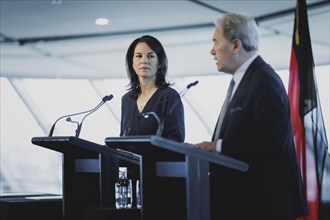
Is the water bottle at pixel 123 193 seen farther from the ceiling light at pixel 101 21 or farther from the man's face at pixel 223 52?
the ceiling light at pixel 101 21

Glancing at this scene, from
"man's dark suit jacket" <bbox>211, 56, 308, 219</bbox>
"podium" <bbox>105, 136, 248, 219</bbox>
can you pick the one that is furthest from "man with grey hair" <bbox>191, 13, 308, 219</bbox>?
"podium" <bbox>105, 136, 248, 219</bbox>

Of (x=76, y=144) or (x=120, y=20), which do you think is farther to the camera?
(x=120, y=20)

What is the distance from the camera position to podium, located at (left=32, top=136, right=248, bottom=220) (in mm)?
2799

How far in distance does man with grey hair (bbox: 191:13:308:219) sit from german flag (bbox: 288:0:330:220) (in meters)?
0.60

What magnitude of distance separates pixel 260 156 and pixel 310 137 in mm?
935

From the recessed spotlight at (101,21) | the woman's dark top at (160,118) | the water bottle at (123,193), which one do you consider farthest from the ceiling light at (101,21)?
the water bottle at (123,193)

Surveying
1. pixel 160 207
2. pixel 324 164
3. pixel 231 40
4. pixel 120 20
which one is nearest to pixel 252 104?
pixel 231 40

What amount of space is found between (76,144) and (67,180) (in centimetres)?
48

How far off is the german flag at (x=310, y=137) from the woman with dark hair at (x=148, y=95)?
2.35 feet

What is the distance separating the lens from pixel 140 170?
3164 mm

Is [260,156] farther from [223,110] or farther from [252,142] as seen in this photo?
[223,110]

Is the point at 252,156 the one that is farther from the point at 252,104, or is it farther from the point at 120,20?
the point at 120,20

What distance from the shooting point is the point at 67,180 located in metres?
3.95

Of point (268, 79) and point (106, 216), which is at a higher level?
point (268, 79)
